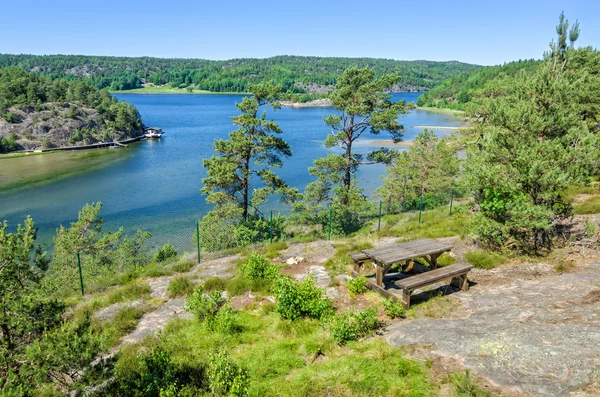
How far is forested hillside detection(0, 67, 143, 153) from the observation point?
241ft

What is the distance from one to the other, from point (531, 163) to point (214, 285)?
32.2ft

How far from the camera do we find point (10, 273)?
472 cm

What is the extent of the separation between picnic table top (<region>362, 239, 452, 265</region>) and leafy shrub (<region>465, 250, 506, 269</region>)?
165 centimetres

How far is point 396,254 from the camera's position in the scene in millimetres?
10023

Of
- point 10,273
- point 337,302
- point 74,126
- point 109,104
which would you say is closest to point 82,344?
point 10,273

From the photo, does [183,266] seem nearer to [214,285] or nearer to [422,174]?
[214,285]

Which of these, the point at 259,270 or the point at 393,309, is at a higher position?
the point at 393,309

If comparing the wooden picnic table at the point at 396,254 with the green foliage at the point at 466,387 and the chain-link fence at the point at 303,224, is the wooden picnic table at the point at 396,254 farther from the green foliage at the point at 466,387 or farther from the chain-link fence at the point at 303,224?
the chain-link fence at the point at 303,224

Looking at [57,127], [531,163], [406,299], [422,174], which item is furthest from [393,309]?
[57,127]

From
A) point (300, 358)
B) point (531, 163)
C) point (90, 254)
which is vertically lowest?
point (90, 254)

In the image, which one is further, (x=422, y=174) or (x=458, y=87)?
(x=458, y=87)

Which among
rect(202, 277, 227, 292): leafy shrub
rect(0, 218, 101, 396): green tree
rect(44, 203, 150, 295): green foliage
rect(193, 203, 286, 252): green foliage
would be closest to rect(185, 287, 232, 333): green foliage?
rect(202, 277, 227, 292): leafy shrub

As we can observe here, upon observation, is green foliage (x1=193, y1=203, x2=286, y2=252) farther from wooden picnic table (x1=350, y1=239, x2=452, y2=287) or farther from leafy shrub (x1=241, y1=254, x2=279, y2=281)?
wooden picnic table (x1=350, y1=239, x2=452, y2=287)

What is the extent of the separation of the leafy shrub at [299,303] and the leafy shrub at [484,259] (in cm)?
519
